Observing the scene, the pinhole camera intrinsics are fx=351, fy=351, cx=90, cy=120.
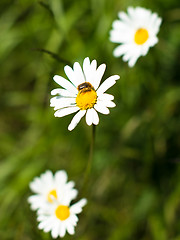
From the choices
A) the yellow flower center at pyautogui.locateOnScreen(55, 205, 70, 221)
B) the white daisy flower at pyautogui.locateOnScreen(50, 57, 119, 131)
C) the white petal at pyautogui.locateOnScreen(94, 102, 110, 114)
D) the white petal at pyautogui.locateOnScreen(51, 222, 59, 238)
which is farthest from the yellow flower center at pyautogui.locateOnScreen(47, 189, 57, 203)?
the white petal at pyautogui.locateOnScreen(94, 102, 110, 114)

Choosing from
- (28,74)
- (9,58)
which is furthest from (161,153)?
(9,58)

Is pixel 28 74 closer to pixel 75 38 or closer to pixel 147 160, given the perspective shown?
pixel 75 38

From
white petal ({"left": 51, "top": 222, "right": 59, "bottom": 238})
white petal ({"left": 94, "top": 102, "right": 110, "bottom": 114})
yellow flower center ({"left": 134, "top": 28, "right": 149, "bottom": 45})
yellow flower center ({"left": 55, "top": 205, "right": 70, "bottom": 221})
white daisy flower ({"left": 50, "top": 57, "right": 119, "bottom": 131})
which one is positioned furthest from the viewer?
yellow flower center ({"left": 134, "top": 28, "right": 149, "bottom": 45})

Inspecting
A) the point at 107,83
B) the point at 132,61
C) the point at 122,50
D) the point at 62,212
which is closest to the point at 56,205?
the point at 62,212

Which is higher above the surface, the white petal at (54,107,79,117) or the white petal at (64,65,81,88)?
the white petal at (64,65,81,88)

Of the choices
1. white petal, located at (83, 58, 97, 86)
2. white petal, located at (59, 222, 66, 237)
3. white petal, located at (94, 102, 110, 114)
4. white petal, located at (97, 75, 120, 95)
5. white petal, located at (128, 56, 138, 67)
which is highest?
white petal, located at (128, 56, 138, 67)

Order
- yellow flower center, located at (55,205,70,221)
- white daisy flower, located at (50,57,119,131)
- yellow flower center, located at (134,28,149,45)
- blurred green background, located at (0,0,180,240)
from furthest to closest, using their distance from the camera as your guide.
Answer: blurred green background, located at (0,0,180,240), yellow flower center, located at (134,28,149,45), yellow flower center, located at (55,205,70,221), white daisy flower, located at (50,57,119,131)

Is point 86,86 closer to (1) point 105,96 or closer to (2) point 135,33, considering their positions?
(1) point 105,96

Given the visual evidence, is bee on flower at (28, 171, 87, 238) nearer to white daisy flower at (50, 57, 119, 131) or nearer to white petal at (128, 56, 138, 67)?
white daisy flower at (50, 57, 119, 131)
